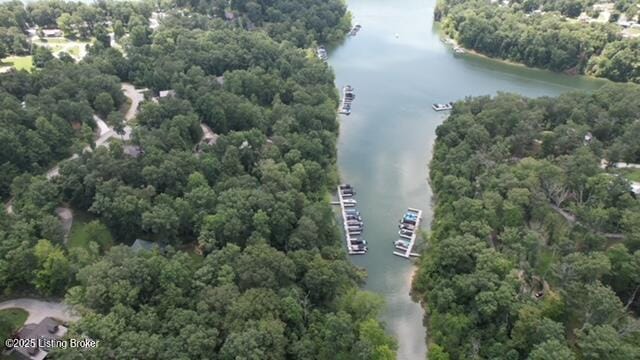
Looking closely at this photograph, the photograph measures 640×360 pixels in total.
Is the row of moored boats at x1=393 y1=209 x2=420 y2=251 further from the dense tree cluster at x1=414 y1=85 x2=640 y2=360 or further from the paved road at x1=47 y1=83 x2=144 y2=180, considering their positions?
the paved road at x1=47 y1=83 x2=144 y2=180

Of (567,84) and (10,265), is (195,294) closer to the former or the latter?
(10,265)

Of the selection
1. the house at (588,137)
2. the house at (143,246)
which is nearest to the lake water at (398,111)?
the house at (588,137)

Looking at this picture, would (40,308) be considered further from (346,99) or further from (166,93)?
(346,99)

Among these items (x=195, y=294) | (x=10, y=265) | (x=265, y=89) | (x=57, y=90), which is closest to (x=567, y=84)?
(x=265, y=89)

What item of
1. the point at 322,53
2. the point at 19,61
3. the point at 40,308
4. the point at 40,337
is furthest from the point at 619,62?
the point at 19,61

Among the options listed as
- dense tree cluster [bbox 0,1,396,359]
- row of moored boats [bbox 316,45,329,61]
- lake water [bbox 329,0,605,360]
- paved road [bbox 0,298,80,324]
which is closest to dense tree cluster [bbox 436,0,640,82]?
lake water [bbox 329,0,605,360]

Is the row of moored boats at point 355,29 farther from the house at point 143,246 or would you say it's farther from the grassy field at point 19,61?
the house at point 143,246

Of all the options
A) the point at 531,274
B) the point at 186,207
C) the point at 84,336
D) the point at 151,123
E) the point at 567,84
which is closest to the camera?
the point at 84,336
